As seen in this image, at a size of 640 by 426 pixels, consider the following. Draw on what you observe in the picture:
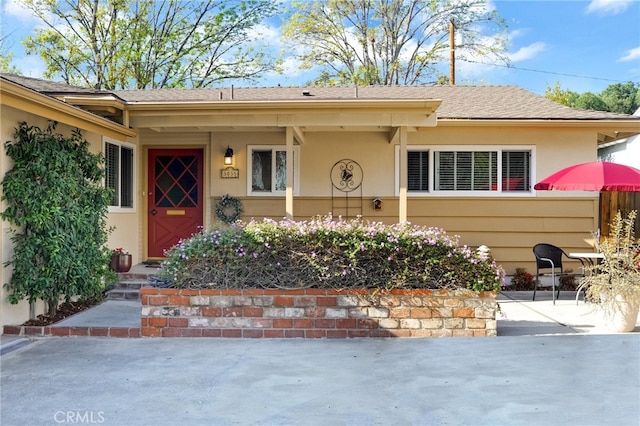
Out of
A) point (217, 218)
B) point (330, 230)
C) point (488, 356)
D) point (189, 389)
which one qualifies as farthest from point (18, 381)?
point (217, 218)

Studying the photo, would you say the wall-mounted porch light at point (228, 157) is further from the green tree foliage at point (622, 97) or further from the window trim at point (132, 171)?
the green tree foliage at point (622, 97)

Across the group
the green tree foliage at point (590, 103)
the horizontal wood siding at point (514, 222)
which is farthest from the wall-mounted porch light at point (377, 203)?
the green tree foliage at point (590, 103)

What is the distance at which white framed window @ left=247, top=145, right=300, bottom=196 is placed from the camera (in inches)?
341

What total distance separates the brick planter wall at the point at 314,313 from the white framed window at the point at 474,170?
3.86 m

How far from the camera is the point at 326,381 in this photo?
3678 millimetres

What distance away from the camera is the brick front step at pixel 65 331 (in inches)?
197

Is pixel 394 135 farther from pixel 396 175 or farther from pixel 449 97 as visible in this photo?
pixel 449 97

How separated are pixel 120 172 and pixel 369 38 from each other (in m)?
16.1

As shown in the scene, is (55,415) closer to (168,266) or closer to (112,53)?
(168,266)

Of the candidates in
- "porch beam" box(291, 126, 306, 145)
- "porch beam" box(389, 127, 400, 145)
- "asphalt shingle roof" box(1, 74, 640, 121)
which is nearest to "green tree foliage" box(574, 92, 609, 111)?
"asphalt shingle roof" box(1, 74, 640, 121)

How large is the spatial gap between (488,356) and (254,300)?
88.8 inches

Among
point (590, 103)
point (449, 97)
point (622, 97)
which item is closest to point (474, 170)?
point (449, 97)

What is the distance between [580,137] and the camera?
332 inches

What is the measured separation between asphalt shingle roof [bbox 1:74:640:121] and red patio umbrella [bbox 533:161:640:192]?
5.40 feet
